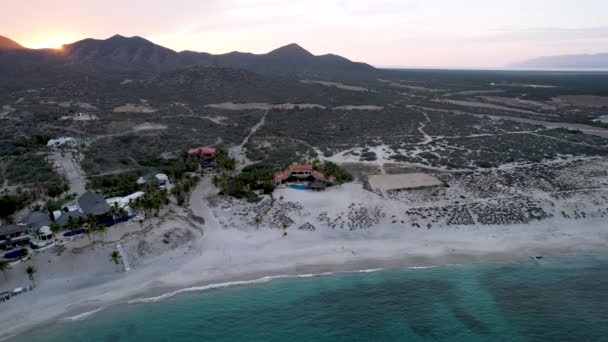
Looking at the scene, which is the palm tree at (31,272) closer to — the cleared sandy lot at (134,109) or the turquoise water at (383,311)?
the turquoise water at (383,311)

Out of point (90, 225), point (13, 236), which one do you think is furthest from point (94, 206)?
point (13, 236)

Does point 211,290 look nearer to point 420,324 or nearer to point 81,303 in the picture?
point 81,303

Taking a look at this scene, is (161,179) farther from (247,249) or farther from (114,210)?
(247,249)

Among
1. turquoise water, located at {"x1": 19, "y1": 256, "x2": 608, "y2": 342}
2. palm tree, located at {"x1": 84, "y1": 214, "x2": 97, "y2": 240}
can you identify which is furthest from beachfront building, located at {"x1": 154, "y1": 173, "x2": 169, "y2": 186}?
turquoise water, located at {"x1": 19, "y1": 256, "x2": 608, "y2": 342}

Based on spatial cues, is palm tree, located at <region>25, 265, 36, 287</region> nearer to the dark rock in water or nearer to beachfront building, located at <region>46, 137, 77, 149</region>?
the dark rock in water

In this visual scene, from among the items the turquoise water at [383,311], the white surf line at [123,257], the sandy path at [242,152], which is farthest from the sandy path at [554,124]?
the white surf line at [123,257]

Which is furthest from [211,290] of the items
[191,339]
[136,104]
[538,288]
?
[136,104]
